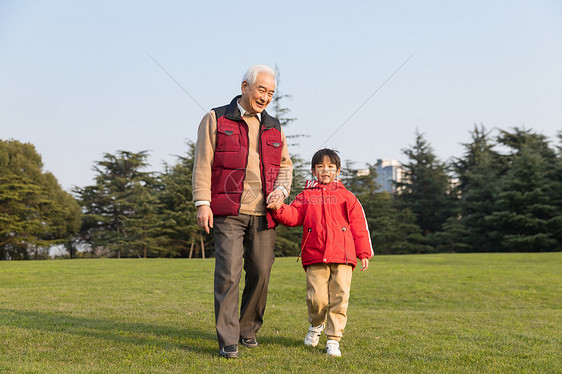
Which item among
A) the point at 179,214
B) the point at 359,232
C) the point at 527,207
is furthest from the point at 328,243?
the point at 527,207

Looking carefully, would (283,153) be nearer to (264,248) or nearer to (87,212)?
(264,248)

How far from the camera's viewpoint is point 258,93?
12.4 feet

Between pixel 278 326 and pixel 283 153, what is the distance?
1937 millimetres

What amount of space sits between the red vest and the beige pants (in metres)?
0.57

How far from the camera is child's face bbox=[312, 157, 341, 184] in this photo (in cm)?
414

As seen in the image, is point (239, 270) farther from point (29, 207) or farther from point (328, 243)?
point (29, 207)

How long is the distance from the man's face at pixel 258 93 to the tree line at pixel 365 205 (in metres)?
23.0

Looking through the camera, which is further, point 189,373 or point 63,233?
point 63,233

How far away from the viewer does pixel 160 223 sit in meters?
33.6

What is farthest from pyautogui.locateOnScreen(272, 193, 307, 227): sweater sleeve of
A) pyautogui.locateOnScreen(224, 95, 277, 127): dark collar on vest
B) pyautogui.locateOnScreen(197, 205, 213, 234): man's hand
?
pyautogui.locateOnScreen(224, 95, 277, 127): dark collar on vest

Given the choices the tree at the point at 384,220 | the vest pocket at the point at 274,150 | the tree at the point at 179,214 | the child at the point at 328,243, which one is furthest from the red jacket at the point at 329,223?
the tree at the point at 384,220

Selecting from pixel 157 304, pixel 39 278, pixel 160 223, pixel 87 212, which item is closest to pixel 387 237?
pixel 160 223

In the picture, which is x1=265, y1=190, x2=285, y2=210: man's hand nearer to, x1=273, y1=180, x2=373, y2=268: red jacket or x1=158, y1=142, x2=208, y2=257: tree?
x1=273, y1=180, x2=373, y2=268: red jacket

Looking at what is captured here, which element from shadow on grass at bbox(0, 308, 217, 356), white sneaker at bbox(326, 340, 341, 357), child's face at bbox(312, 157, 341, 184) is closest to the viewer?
white sneaker at bbox(326, 340, 341, 357)
